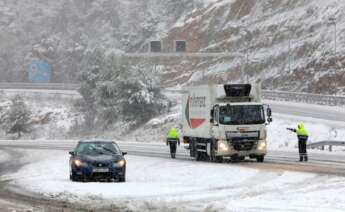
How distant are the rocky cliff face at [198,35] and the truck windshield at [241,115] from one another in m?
33.6

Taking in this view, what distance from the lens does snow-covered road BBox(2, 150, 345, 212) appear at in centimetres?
1666

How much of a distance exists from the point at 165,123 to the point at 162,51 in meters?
30.9

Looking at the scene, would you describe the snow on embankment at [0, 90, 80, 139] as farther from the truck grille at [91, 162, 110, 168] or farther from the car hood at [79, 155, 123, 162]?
the truck grille at [91, 162, 110, 168]

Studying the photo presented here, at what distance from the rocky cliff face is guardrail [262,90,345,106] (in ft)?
11.3

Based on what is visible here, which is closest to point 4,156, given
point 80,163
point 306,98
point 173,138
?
point 173,138

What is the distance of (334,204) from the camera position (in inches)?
645

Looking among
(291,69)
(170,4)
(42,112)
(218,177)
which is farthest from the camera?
(170,4)

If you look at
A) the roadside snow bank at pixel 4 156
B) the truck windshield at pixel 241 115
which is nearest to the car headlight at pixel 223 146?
the truck windshield at pixel 241 115

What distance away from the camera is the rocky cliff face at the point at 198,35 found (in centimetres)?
7244

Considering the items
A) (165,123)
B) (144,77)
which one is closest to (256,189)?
(165,123)

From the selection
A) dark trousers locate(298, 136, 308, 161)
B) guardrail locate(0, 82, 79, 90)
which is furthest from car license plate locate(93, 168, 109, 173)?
guardrail locate(0, 82, 79, 90)

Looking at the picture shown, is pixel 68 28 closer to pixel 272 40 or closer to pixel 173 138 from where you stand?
pixel 272 40

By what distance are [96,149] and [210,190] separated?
19.3 feet

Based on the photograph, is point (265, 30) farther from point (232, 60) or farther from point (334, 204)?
point (334, 204)
